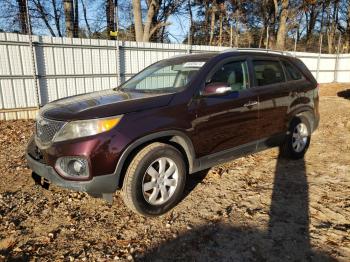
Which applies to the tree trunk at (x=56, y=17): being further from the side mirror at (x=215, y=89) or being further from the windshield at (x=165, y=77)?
the side mirror at (x=215, y=89)

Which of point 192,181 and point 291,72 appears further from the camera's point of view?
point 291,72

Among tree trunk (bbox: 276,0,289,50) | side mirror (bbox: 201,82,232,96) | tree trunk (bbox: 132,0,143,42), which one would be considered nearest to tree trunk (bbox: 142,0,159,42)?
tree trunk (bbox: 132,0,143,42)

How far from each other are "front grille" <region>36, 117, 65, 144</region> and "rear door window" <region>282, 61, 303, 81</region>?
3596 millimetres

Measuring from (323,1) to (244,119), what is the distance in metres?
29.1

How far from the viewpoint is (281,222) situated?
334 centimetres

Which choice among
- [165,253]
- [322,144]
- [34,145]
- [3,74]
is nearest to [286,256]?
[165,253]

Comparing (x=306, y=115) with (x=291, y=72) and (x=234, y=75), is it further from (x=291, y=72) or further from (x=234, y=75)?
(x=234, y=75)

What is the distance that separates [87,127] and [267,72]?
290 cm

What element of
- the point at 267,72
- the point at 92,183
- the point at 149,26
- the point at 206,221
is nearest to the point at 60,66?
the point at 267,72

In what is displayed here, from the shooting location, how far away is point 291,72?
16.7ft

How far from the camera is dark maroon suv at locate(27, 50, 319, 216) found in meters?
3.05

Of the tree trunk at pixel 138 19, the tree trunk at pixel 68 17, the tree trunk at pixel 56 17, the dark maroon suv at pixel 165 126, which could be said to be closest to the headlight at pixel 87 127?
the dark maroon suv at pixel 165 126

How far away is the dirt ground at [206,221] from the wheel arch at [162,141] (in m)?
0.55

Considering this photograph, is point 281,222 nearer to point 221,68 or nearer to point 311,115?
point 221,68
